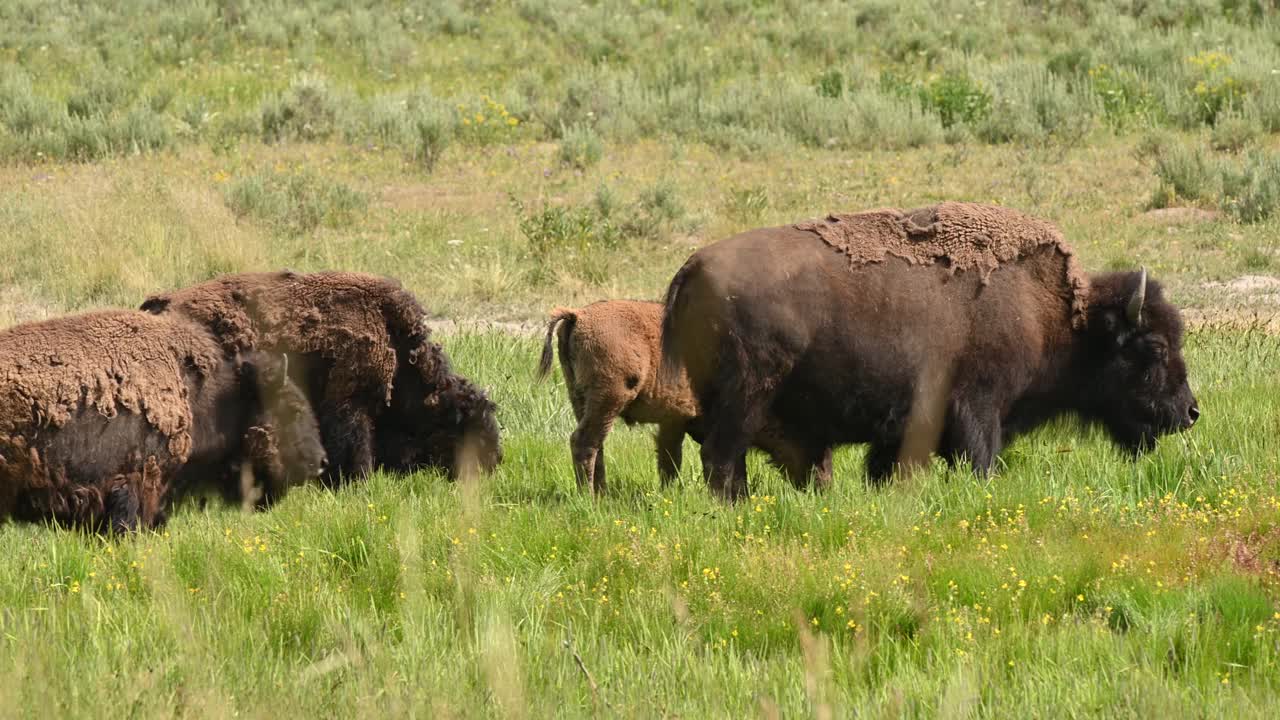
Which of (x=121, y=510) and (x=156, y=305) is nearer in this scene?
(x=121, y=510)

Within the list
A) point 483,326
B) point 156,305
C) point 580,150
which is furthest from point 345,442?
point 580,150

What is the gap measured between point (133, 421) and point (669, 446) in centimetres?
286

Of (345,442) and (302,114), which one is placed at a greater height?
(345,442)

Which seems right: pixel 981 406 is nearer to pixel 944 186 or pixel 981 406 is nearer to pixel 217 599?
pixel 217 599

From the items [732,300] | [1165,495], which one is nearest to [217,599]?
[732,300]

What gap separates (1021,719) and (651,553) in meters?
1.91

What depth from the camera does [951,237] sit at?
23.4 ft

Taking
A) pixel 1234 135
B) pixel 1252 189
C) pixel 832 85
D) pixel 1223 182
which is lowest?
pixel 832 85

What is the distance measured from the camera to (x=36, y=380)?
229 inches

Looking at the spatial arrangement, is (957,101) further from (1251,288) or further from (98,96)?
(98,96)

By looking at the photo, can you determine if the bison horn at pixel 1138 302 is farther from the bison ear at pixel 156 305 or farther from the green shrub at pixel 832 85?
the green shrub at pixel 832 85

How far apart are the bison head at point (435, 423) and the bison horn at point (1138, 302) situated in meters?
3.10

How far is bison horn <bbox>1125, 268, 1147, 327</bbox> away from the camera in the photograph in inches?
282

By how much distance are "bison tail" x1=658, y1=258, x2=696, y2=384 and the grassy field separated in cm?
57
